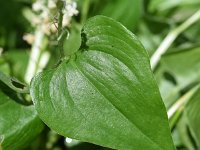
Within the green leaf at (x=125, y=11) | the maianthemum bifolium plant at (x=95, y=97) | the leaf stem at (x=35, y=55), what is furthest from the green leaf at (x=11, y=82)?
the green leaf at (x=125, y=11)

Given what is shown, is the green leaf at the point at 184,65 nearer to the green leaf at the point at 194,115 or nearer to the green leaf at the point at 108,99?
the green leaf at the point at 194,115

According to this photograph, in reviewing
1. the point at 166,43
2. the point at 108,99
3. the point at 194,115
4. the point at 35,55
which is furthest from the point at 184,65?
the point at 108,99

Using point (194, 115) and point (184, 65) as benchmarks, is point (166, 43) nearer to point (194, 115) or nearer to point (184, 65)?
point (184, 65)

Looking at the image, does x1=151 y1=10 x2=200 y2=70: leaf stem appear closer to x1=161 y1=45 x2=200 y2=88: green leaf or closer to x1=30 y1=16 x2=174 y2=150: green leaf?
x1=161 y1=45 x2=200 y2=88: green leaf

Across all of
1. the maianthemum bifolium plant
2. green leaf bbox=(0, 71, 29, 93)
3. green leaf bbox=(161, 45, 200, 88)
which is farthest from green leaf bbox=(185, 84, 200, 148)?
green leaf bbox=(0, 71, 29, 93)

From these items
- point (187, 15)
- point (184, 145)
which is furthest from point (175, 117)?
point (187, 15)

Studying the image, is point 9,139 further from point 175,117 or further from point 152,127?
point 175,117
